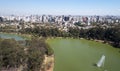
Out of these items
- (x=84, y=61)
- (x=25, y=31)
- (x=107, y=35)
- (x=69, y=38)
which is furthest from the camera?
(x=25, y=31)

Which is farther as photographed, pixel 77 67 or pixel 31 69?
pixel 77 67

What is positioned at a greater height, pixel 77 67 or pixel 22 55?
pixel 22 55

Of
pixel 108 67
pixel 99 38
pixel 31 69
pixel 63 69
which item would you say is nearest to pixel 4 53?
pixel 31 69

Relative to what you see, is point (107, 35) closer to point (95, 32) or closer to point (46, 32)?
point (95, 32)

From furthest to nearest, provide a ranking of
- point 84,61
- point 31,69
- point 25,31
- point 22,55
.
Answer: point 25,31 < point 84,61 < point 22,55 < point 31,69

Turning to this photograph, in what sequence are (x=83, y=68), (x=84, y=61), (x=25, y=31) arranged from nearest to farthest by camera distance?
(x=83, y=68) → (x=84, y=61) → (x=25, y=31)

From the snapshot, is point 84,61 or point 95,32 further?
point 95,32

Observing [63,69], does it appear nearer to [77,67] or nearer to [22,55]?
[77,67]

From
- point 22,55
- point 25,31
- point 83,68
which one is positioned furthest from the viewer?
point 25,31

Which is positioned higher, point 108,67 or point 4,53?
point 4,53

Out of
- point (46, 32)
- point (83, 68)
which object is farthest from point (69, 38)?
point (83, 68)
